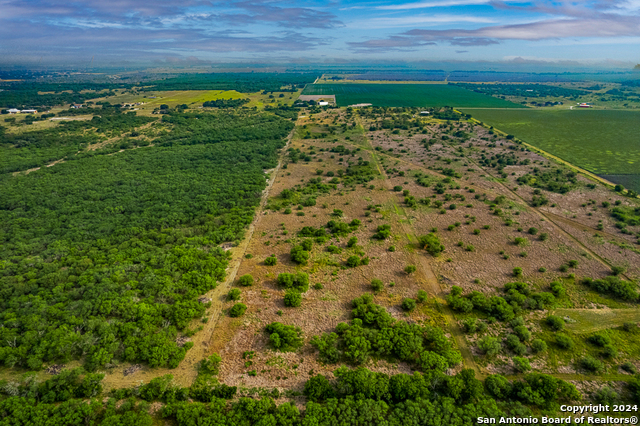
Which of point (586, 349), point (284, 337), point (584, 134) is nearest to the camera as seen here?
point (586, 349)

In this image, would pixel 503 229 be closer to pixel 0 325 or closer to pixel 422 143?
pixel 422 143

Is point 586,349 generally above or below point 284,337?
below

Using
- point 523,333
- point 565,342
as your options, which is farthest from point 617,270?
point 523,333

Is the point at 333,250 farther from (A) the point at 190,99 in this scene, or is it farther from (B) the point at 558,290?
(A) the point at 190,99

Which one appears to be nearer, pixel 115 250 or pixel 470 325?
pixel 470 325

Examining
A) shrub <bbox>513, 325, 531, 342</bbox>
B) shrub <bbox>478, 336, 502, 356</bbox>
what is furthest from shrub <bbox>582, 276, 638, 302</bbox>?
shrub <bbox>478, 336, 502, 356</bbox>

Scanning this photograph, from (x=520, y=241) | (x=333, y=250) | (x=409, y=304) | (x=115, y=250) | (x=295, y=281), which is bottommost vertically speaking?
(x=409, y=304)

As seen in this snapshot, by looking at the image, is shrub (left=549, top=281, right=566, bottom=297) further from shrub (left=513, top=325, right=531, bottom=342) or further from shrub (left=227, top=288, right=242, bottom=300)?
shrub (left=227, top=288, right=242, bottom=300)

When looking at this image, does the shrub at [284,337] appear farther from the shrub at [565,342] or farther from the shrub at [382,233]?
the shrub at [565,342]
